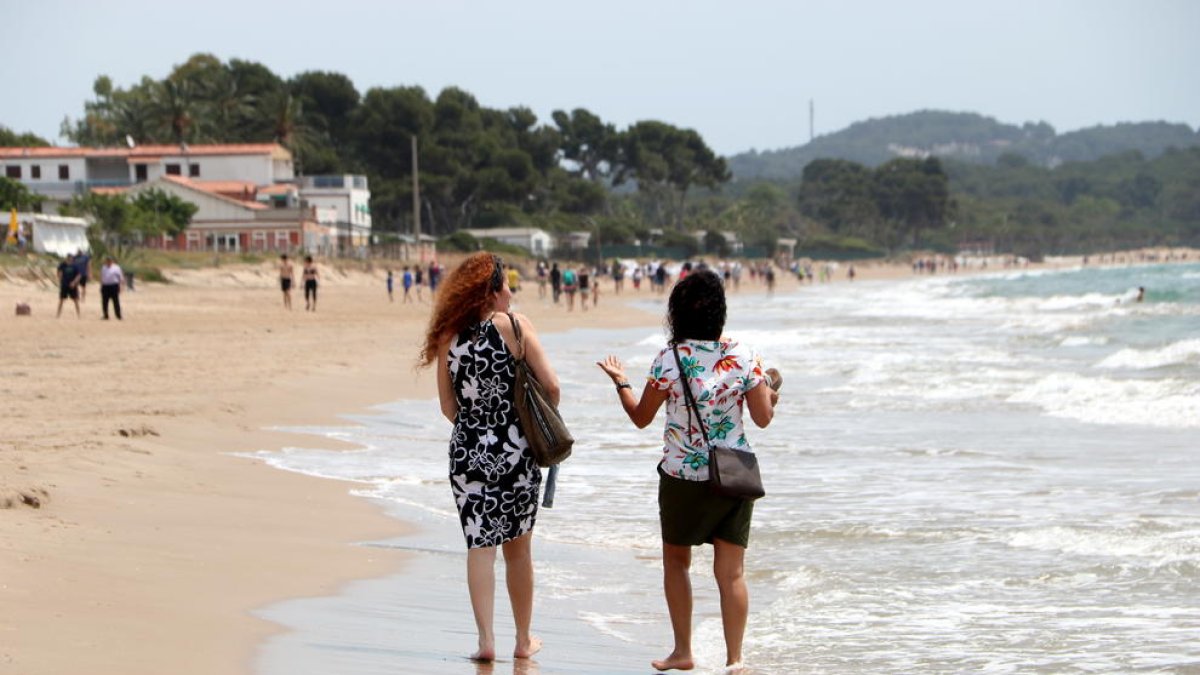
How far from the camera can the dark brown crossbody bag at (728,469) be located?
4.71m

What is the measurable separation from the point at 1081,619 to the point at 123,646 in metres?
3.57

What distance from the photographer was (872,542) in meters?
7.48

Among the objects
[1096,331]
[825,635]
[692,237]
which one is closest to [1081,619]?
[825,635]

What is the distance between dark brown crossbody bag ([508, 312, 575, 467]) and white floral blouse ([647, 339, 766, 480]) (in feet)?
1.13

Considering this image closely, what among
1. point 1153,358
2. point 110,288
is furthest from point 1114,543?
point 110,288

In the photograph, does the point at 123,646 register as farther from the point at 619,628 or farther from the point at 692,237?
the point at 692,237

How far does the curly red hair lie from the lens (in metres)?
4.93

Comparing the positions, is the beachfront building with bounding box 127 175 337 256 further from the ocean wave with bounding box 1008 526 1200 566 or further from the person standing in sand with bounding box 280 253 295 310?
the ocean wave with bounding box 1008 526 1200 566

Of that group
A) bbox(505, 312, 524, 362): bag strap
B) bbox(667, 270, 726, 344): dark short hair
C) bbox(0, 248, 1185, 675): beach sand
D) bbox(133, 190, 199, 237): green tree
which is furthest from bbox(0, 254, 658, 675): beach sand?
bbox(133, 190, 199, 237): green tree

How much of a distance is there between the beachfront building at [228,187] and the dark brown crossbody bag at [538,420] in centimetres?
5929

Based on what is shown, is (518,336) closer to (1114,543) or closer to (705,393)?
(705,393)

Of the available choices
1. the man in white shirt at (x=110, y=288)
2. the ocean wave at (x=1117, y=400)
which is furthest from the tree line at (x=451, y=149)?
the ocean wave at (x=1117, y=400)

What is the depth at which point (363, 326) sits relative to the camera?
27.7 metres

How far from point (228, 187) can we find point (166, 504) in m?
66.1
